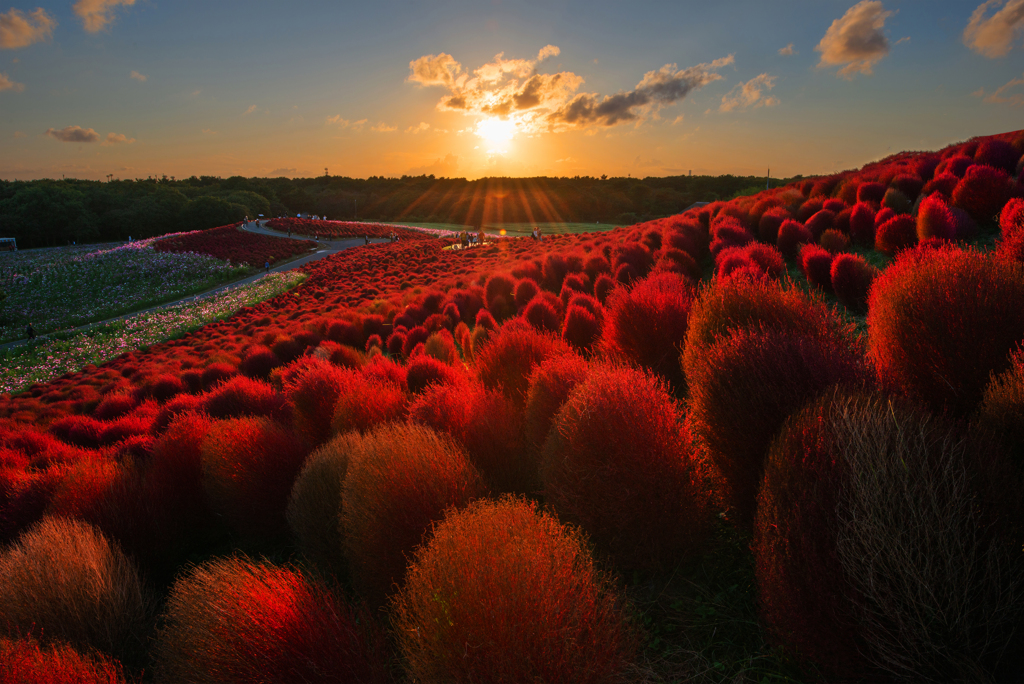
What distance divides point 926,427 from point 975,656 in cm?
111

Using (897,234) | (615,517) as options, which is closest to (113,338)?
(615,517)

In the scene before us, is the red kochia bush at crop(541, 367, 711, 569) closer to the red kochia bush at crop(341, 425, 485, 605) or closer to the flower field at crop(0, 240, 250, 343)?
the red kochia bush at crop(341, 425, 485, 605)

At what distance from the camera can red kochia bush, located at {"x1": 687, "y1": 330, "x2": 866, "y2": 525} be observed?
3.42 metres

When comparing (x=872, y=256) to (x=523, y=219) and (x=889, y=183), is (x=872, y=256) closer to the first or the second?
(x=889, y=183)

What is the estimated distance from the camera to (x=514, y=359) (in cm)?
751

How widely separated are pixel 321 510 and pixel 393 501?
1.56m

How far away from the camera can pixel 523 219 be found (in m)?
93.9

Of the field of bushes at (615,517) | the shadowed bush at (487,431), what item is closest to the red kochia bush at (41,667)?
the field of bushes at (615,517)

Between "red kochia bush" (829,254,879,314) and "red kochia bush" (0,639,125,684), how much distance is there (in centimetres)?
1041

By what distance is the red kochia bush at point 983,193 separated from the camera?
924cm

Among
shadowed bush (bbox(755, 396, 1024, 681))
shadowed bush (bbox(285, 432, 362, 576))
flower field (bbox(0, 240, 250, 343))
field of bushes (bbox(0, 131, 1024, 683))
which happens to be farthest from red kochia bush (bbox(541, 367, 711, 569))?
flower field (bbox(0, 240, 250, 343))

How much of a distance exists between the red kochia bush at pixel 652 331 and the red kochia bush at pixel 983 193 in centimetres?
737

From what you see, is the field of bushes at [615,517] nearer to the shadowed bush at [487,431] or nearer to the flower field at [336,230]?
the shadowed bush at [487,431]

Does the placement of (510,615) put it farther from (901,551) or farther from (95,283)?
(95,283)
